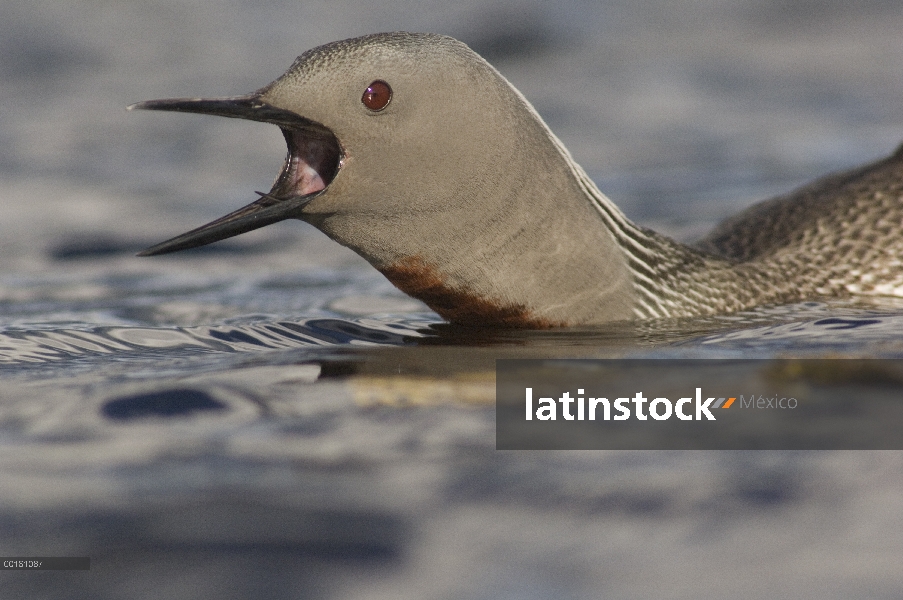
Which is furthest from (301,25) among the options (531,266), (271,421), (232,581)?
(232,581)

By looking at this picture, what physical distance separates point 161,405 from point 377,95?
133 centimetres

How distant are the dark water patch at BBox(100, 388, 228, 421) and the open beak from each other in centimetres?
54

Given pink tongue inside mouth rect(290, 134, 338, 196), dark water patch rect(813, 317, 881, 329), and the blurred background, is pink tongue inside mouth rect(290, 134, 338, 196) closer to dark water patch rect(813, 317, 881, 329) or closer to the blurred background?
the blurred background

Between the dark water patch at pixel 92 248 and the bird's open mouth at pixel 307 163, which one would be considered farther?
the dark water patch at pixel 92 248

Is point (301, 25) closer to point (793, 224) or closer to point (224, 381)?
point (793, 224)

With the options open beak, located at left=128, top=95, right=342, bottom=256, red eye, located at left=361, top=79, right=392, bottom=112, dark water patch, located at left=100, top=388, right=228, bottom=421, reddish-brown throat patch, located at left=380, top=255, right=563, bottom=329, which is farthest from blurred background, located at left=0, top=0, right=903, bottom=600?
red eye, located at left=361, top=79, right=392, bottom=112

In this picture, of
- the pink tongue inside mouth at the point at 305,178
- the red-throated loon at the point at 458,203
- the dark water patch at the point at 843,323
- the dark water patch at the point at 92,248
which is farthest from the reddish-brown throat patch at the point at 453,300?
the dark water patch at the point at 92,248

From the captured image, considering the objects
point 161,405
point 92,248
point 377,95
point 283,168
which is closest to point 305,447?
point 161,405

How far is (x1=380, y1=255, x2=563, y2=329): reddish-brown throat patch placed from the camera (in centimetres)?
480

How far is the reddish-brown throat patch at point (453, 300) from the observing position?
4.80 meters

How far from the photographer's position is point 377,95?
14.8ft

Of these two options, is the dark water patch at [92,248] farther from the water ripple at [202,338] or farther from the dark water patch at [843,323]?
the dark water patch at [843,323]

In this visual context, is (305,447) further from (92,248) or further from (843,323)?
(92,248)

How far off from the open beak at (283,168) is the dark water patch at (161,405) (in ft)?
1.77
